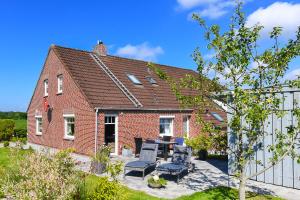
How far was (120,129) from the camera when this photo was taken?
22.4 m

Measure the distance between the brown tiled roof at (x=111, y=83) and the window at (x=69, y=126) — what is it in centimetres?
281

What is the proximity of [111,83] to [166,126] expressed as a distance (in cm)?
546

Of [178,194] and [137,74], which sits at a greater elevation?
[137,74]

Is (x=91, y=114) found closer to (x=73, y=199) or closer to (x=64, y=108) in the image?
(x=64, y=108)

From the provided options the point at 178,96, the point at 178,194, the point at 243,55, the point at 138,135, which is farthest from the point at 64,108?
the point at 243,55

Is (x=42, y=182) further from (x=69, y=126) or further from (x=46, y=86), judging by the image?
(x=46, y=86)

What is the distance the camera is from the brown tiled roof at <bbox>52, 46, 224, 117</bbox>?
73.7 ft

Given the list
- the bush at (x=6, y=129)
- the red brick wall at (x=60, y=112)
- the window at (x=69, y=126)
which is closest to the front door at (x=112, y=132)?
the red brick wall at (x=60, y=112)

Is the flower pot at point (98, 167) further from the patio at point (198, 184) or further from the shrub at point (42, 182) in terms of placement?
the shrub at point (42, 182)

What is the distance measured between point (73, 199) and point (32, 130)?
2192 cm

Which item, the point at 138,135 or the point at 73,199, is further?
the point at 138,135

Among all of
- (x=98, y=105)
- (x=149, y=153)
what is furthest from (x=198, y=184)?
(x=98, y=105)

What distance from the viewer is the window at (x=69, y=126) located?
23.9m

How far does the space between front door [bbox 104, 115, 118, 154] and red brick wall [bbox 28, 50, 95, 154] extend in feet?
4.48
